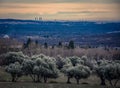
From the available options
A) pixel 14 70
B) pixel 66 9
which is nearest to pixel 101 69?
pixel 66 9

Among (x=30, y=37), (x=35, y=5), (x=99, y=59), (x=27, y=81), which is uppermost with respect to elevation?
(x=35, y=5)

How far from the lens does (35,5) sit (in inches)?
274

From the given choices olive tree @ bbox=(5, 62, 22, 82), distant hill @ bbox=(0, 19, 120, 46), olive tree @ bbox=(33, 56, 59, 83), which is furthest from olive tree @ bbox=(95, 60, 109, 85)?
olive tree @ bbox=(5, 62, 22, 82)

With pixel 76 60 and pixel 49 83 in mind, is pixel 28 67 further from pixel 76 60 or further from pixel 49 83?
pixel 76 60

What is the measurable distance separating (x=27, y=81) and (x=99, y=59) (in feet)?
5.59

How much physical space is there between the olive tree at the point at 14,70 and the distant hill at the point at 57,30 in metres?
0.62

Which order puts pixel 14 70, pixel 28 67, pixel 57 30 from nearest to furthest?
pixel 14 70, pixel 28 67, pixel 57 30

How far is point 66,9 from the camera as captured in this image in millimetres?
7023

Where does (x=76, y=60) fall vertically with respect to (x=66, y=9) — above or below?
below

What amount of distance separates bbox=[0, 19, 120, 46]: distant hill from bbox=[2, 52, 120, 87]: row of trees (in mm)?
430

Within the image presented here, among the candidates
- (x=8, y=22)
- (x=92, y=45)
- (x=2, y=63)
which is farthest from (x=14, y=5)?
(x=92, y=45)

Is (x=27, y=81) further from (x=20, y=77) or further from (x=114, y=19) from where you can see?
(x=114, y=19)

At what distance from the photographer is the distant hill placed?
6910mm

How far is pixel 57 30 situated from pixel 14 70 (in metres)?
1.33
